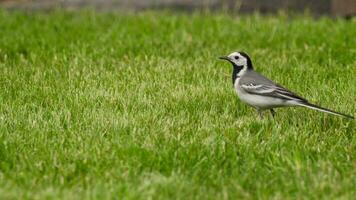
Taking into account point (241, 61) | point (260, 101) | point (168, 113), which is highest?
point (241, 61)

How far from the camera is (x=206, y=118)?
672cm

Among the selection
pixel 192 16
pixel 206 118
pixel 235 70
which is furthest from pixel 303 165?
pixel 192 16

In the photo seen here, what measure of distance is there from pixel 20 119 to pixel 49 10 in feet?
22.3

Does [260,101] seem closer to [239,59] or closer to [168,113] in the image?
[239,59]

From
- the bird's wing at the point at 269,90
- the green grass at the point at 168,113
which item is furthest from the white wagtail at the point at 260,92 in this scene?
the green grass at the point at 168,113

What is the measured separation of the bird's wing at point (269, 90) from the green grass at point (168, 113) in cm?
22

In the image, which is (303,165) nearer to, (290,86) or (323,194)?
(323,194)

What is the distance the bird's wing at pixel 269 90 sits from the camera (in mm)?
6523

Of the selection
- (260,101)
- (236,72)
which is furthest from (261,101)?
(236,72)

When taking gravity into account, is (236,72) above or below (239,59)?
below

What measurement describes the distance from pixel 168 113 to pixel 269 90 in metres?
0.87

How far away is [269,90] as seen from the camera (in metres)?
6.70

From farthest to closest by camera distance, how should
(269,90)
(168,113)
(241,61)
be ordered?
(241,61), (168,113), (269,90)

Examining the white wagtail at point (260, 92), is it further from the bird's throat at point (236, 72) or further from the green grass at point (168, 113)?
the green grass at point (168, 113)
